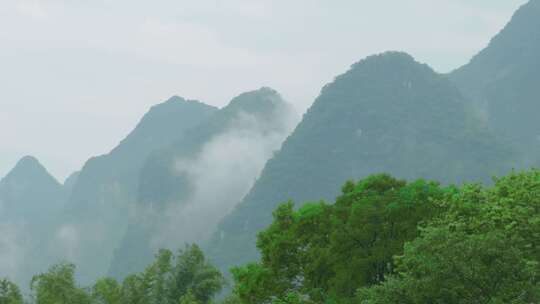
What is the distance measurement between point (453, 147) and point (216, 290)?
6485 inches

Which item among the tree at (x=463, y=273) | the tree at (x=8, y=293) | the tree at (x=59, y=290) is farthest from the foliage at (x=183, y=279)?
the tree at (x=463, y=273)

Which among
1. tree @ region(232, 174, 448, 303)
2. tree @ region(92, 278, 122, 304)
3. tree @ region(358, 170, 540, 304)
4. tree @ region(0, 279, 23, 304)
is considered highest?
tree @ region(0, 279, 23, 304)

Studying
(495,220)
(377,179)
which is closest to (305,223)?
(377,179)

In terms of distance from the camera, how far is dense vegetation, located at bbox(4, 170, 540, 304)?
1694cm

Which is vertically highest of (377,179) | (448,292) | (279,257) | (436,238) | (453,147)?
(453,147)

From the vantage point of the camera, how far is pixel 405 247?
61.3ft

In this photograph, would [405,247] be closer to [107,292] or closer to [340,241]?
[340,241]

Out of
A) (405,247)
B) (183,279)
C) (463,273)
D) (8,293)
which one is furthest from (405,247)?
(8,293)

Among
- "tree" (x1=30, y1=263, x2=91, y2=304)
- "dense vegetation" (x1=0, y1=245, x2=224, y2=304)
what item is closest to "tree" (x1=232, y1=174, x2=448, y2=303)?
"dense vegetation" (x1=0, y1=245, x2=224, y2=304)

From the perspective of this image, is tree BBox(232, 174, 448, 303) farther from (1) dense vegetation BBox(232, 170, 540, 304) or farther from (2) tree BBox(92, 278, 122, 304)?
(2) tree BBox(92, 278, 122, 304)

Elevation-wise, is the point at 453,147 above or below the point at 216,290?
above

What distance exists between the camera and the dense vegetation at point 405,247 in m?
16.9

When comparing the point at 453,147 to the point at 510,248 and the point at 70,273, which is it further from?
the point at 510,248

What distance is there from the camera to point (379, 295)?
726 inches
